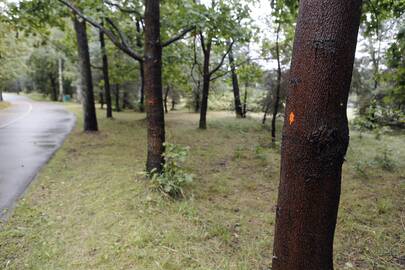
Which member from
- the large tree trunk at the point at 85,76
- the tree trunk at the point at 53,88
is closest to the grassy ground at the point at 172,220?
the large tree trunk at the point at 85,76

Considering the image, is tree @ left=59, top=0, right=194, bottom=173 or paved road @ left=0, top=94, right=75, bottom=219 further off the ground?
tree @ left=59, top=0, right=194, bottom=173

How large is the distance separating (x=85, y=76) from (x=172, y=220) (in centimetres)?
692

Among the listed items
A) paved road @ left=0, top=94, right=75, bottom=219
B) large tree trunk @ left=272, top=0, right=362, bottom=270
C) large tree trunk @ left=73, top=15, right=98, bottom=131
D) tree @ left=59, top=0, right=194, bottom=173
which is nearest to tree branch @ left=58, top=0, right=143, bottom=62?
tree @ left=59, top=0, right=194, bottom=173

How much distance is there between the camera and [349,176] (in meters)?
5.20

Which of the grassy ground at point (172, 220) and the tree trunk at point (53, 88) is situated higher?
the tree trunk at point (53, 88)

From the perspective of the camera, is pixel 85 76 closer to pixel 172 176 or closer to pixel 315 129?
pixel 172 176

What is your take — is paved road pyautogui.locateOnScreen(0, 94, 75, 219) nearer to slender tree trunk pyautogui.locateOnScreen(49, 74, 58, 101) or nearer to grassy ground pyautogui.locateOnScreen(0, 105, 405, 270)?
grassy ground pyautogui.locateOnScreen(0, 105, 405, 270)

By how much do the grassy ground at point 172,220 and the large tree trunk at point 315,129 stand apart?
145 cm

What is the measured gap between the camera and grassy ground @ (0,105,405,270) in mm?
2457

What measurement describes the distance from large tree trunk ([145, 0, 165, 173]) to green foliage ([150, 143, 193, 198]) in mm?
182

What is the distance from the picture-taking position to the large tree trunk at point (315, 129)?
1.05m

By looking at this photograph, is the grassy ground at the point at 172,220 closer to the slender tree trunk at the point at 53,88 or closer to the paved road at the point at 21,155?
the paved road at the point at 21,155

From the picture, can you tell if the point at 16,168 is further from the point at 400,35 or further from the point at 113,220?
the point at 400,35

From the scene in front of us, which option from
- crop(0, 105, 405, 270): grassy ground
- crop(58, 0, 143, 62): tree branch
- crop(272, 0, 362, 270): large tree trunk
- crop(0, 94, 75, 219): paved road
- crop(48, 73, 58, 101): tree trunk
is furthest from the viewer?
Result: crop(48, 73, 58, 101): tree trunk
